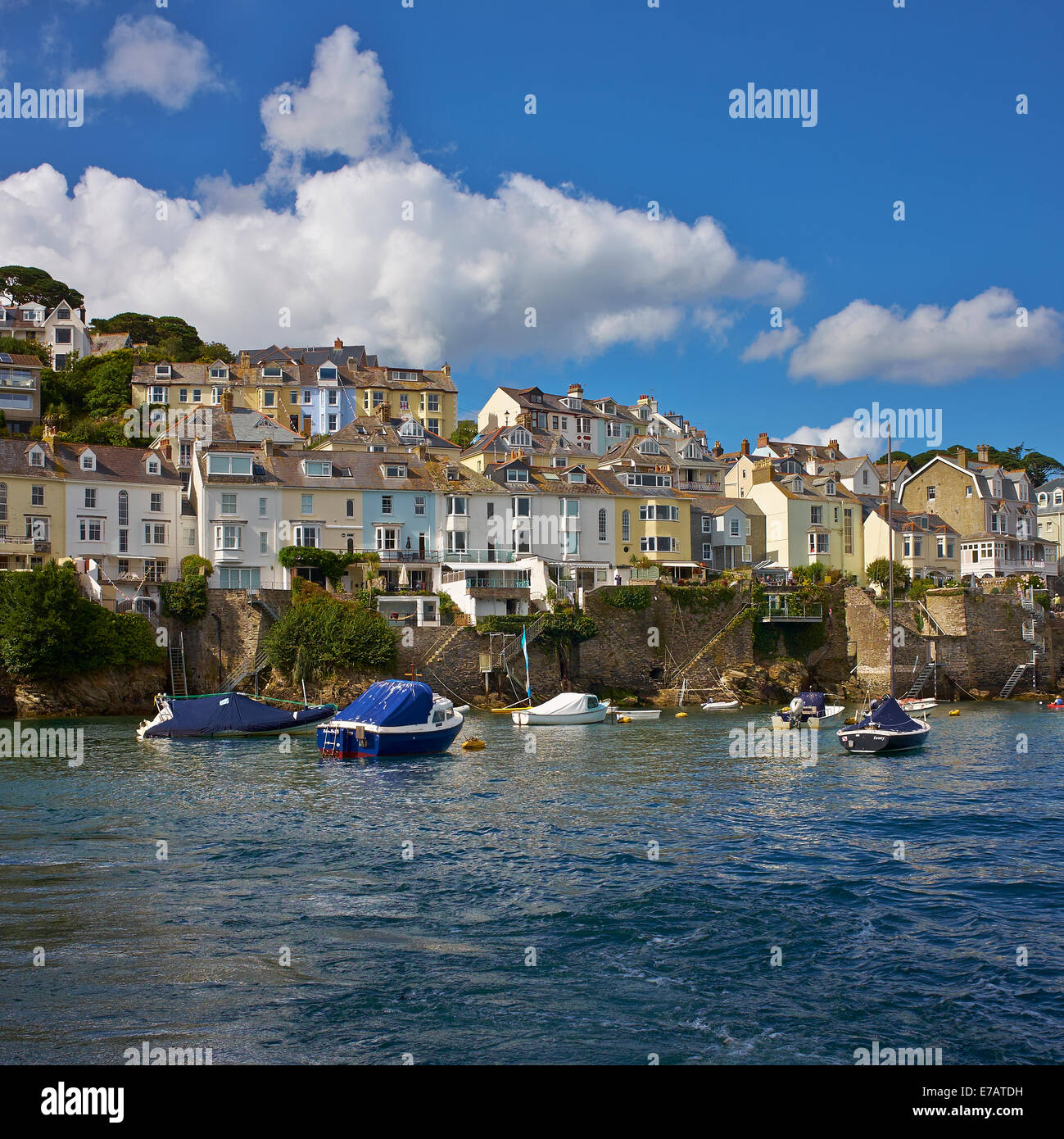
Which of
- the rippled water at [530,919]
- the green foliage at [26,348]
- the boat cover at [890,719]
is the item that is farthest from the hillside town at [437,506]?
the rippled water at [530,919]

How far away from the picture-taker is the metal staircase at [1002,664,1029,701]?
6875 cm

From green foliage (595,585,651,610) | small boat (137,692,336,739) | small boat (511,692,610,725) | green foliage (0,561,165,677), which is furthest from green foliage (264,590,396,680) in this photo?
→ green foliage (595,585,651,610)

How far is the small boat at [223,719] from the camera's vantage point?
4481cm

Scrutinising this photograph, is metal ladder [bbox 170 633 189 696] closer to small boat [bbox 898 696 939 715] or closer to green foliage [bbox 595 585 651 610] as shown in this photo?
green foliage [bbox 595 585 651 610]

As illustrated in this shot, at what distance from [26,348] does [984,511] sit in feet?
302

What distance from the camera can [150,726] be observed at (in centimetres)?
4475

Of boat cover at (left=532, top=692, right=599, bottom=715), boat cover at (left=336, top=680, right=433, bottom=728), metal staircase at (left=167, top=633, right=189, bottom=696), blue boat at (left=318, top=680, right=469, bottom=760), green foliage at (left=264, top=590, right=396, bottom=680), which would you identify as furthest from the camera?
metal staircase at (left=167, top=633, right=189, bottom=696)

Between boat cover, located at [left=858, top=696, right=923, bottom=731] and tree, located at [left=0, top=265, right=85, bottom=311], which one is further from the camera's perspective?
tree, located at [left=0, top=265, right=85, bottom=311]

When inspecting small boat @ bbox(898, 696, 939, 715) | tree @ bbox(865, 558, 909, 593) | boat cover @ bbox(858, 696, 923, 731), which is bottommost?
small boat @ bbox(898, 696, 939, 715)

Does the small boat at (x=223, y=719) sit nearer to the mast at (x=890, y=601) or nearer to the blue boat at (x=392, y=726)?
the blue boat at (x=392, y=726)

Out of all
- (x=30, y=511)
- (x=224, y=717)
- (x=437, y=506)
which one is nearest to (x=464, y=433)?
(x=437, y=506)

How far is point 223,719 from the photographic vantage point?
1802 inches

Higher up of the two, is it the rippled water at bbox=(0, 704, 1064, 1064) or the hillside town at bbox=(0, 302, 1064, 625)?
the hillside town at bbox=(0, 302, 1064, 625)
